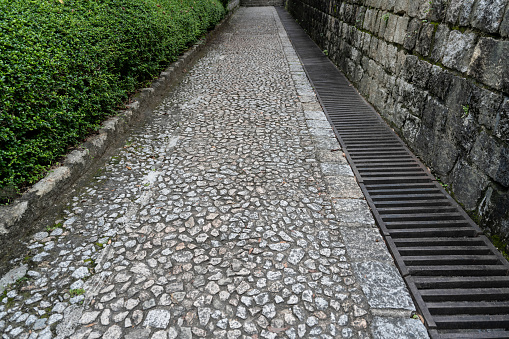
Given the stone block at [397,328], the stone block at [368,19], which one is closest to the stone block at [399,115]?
the stone block at [368,19]

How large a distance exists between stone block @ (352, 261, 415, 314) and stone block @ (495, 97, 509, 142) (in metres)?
1.35

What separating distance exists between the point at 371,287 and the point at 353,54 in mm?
5362

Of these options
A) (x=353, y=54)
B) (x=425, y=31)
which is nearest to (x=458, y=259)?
(x=425, y=31)

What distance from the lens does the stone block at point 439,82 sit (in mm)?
3221

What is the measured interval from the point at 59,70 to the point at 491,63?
4093 mm

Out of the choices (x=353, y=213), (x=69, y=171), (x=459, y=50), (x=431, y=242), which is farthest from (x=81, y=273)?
(x=459, y=50)

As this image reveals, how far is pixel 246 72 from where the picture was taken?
730 cm

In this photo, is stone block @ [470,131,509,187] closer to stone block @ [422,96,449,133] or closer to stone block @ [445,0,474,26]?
stone block @ [422,96,449,133]

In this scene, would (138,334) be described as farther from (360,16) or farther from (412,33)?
(360,16)

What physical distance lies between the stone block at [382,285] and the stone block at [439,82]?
2.01 meters

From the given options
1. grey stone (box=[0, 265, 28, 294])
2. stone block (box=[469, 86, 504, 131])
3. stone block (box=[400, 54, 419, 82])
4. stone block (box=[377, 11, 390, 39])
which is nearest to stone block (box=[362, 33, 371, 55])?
stone block (box=[377, 11, 390, 39])

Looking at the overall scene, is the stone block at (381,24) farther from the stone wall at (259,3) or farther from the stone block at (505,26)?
the stone wall at (259,3)

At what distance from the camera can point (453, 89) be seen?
3.12 meters

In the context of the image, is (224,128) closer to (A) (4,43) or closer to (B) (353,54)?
(A) (4,43)
